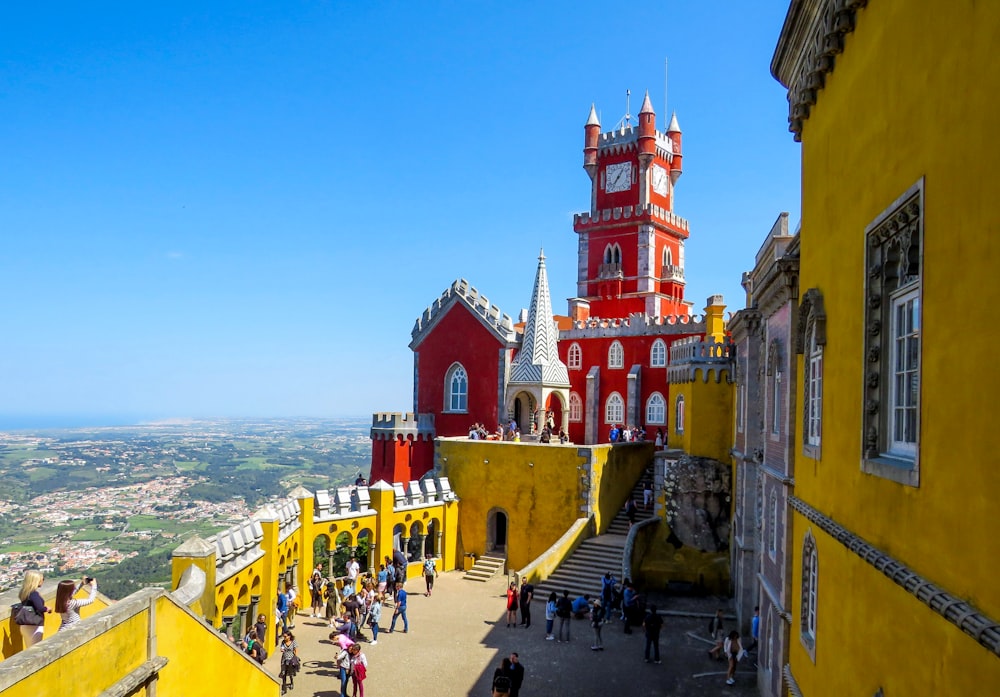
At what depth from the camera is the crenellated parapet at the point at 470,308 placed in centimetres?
3183

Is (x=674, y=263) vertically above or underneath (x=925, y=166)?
above

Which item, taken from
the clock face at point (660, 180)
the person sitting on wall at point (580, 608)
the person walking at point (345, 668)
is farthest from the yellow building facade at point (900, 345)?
the clock face at point (660, 180)

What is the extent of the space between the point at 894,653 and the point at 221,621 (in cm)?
1214

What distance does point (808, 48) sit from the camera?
910 centimetres

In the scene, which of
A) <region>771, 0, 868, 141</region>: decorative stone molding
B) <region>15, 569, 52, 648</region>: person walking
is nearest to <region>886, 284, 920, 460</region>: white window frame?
<region>771, 0, 868, 141</region>: decorative stone molding

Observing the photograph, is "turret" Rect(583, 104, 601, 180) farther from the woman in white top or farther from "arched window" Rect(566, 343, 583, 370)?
the woman in white top

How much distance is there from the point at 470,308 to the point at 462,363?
2.46 m

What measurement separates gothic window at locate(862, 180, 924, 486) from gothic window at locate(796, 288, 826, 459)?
214cm

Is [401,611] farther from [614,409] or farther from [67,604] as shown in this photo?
[614,409]

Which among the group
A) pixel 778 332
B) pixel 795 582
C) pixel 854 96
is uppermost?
pixel 854 96

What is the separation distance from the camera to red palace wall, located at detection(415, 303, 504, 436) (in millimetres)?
32000

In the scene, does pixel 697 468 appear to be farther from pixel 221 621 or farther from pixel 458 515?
pixel 221 621

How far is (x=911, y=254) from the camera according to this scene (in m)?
5.80

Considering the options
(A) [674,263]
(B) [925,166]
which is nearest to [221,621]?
(B) [925,166]
